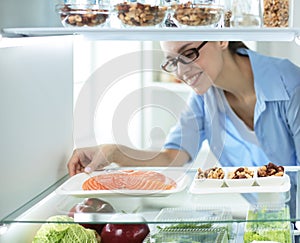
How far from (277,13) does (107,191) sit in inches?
17.9

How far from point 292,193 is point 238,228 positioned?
0.16 m

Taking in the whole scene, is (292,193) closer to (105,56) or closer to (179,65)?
(179,65)

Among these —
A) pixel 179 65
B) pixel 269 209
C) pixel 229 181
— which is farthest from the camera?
pixel 179 65

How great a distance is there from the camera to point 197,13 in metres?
1.10

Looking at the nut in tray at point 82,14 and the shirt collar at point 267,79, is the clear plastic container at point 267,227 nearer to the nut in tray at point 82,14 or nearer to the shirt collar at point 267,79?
the nut in tray at point 82,14

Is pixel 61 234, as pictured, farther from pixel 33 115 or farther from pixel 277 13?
Result: pixel 277 13

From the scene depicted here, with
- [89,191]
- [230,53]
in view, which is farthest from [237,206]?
[230,53]

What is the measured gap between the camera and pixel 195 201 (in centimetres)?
111

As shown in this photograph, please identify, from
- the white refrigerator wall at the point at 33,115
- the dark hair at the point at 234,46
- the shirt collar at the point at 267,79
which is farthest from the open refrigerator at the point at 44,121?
the dark hair at the point at 234,46

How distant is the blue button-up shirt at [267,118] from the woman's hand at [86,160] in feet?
0.85

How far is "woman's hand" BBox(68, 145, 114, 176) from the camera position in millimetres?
1382

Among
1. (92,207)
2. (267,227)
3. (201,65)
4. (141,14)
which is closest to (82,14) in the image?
(141,14)

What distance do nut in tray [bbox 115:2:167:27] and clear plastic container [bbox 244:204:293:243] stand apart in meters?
0.35

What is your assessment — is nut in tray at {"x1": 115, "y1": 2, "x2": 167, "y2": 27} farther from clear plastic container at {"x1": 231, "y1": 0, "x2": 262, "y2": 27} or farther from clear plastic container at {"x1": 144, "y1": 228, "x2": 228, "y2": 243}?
clear plastic container at {"x1": 144, "y1": 228, "x2": 228, "y2": 243}
